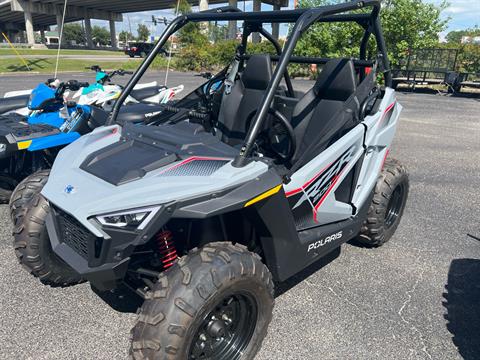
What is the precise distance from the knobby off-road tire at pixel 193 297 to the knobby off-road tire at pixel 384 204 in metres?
1.54

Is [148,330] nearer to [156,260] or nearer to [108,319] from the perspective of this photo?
[156,260]

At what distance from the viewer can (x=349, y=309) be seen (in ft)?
8.96

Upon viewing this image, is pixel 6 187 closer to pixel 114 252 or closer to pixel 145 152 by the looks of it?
pixel 145 152

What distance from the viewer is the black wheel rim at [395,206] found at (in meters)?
3.67

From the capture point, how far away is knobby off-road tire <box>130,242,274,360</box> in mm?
1761

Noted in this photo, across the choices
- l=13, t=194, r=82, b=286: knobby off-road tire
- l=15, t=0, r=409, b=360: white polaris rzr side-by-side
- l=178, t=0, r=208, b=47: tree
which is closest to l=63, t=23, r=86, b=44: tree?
l=178, t=0, r=208, b=47: tree

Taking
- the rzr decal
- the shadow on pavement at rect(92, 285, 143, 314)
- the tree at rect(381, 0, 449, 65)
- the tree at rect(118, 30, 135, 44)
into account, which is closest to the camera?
the rzr decal

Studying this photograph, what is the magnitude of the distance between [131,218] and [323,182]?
125cm

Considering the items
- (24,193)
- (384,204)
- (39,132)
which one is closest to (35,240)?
(24,193)

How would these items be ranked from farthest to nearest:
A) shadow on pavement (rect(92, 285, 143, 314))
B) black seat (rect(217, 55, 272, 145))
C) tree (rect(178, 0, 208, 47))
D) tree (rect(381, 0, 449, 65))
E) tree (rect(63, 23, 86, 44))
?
tree (rect(63, 23, 86, 44))
tree (rect(178, 0, 208, 47))
tree (rect(381, 0, 449, 65))
black seat (rect(217, 55, 272, 145))
shadow on pavement (rect(92, 285, 143, 314))

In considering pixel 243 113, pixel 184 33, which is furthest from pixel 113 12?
pixel 243 113

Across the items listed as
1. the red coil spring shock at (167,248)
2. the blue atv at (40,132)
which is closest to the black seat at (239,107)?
the blue atv at (40,132)

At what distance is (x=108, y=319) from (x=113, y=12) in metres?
70.9

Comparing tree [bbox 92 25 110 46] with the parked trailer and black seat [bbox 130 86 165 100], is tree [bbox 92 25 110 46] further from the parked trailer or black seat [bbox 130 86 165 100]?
black seat [bbox 130 86 165 100]
